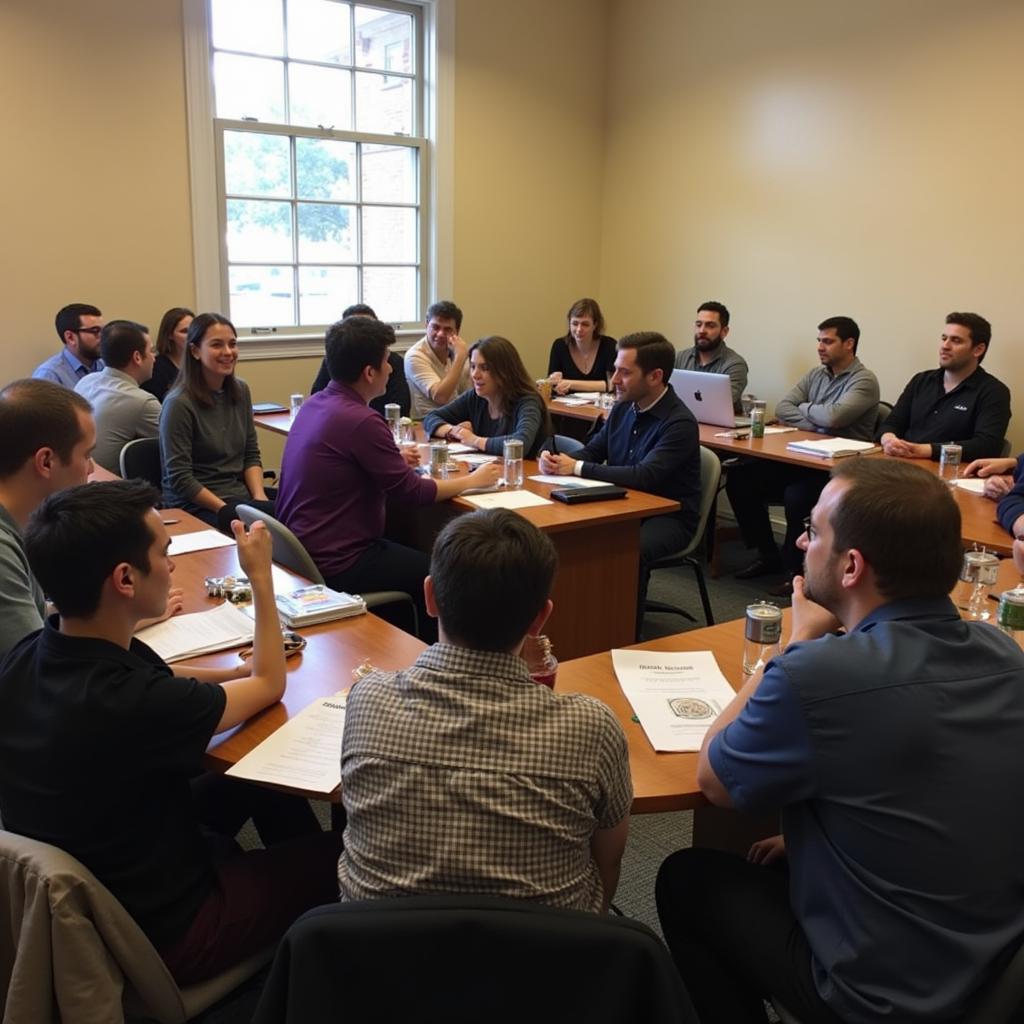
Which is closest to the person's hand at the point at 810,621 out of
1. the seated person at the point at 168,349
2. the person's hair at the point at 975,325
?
the person's hair at the point at 975,325

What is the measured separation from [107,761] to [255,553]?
0.56 m

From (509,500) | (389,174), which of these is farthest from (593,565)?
(389,174)

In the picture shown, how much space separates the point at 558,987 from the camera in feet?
3.23

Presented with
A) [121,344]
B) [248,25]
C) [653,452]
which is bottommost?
[653,452]

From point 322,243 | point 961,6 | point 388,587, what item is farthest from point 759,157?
point 388,587

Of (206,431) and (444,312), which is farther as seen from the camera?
(444,312)

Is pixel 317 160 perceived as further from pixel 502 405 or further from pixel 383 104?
pixel 502 405

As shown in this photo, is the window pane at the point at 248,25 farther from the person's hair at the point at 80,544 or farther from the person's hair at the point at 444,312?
the person's hair at the point at 80,544

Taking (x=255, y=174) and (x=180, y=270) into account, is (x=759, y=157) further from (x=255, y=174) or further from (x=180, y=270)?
(x=180, y=270)

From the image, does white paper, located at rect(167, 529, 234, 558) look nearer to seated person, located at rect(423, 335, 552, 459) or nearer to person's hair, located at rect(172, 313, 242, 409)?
person's hair, located at rect(172, 313, 242, 409)

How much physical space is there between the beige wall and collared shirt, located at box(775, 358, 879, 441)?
0.44 m

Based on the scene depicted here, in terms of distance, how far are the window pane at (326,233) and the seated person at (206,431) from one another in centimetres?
233

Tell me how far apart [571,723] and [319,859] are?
0.68 m

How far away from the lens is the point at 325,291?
19.9ft
